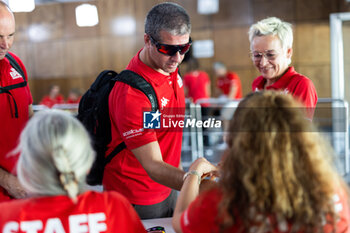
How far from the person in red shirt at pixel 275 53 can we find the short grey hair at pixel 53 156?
1067 mm

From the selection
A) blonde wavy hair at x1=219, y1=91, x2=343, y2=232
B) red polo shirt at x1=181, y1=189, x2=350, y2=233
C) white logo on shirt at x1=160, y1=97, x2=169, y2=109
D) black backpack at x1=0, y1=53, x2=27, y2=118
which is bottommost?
red polo shirt at x1=181, y1=189, x2=350, y2=233

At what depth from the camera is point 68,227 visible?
3.69 ft

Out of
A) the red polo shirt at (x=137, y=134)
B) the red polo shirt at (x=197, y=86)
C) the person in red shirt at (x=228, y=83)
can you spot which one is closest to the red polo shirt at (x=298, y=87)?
the red polo shirt at (x=137, y=134)

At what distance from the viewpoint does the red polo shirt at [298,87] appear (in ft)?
5.65

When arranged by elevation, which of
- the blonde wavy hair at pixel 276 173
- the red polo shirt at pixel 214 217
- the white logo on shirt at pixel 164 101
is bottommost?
the red polo shirt at pixel 214 217

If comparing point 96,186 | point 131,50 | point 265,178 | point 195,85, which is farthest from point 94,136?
point 131,50

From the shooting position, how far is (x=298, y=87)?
175cm

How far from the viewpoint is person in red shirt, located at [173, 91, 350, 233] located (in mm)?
1003

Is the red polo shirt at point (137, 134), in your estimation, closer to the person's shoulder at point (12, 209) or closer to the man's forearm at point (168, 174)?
the man's forearm at point (168, 174)

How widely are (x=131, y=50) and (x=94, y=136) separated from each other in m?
8.27

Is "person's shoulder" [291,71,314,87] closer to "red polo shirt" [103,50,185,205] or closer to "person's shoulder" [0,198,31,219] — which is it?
"red polo shirt" [103,50,185,205]

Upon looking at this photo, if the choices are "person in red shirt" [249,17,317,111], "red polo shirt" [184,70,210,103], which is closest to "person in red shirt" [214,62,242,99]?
"red polo shirt" [184,70,210,103]

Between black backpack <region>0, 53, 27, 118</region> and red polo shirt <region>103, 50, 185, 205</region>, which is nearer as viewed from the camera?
red polo shirt <region>103, 50, 185, 205</region>

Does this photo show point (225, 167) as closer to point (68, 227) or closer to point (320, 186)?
point (320, 186)
